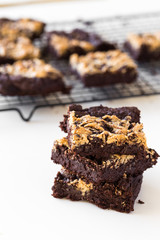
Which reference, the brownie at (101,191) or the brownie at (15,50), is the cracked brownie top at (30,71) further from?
the brownie at (101,191)

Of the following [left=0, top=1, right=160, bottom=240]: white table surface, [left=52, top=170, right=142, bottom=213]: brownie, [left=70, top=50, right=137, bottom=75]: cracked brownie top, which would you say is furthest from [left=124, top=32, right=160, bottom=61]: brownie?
[left=52, top=170, right=142, bottom=213]: brownie

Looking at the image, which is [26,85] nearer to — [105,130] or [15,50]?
[15,50]

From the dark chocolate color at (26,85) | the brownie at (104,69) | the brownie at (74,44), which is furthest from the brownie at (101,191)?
the brownie at (74,44)

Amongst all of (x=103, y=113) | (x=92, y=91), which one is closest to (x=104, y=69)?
(x=92, y=91)

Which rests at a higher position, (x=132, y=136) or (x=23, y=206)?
(x=132, y=136)

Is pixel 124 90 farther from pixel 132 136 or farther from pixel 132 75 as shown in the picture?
pixel 132 136

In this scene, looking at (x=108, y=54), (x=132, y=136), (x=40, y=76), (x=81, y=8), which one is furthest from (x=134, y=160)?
(x=81, y=8)
